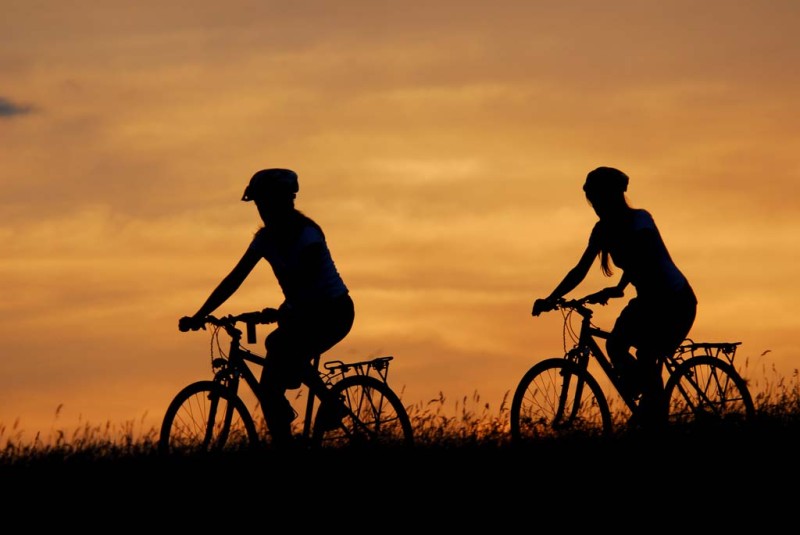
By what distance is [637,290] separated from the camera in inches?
516

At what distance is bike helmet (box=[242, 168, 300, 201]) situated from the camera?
11.3 metres

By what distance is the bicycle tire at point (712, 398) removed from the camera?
13.8 meters

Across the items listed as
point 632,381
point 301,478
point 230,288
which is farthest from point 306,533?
point 632,381

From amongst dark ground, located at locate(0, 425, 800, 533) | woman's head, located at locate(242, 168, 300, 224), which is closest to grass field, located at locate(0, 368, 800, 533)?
dark ground, located at locate(0, 425, 800, 533)

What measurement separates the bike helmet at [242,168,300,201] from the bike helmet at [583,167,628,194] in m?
2.96

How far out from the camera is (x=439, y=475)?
12.2 m

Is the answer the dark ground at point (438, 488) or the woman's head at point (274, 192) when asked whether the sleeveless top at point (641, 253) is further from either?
the woman's head at point (274, 192)

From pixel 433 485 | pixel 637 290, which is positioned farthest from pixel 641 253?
pixel 433 485

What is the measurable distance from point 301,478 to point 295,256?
1.97m

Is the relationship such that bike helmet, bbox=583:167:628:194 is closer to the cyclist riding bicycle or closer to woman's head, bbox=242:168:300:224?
the cyclist riding bicycle

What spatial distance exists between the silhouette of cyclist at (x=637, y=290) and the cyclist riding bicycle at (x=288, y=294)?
2501 millimetres

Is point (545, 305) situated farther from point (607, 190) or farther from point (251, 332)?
point (251, 332)

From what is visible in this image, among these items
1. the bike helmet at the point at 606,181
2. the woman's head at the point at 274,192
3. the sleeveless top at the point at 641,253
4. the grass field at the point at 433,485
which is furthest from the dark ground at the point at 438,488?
the bike helmet at the point at 606,181

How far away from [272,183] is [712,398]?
213 inches
